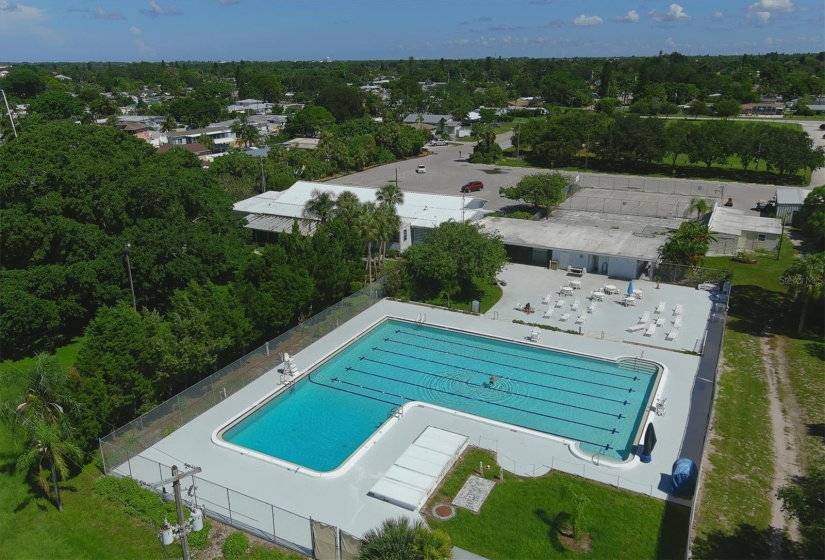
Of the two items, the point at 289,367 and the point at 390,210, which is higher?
the point at 390,210

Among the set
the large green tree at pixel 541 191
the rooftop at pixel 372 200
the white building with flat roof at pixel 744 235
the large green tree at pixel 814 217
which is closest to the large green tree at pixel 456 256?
the rooftop at pixel 372 200

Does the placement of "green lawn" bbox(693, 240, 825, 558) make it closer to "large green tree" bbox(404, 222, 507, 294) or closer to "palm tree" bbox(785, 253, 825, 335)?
"palm tree" bbox(785, 253, 825, 335)

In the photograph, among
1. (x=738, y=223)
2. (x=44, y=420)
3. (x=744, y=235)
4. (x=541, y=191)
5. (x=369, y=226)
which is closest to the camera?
(x=44, y=420)

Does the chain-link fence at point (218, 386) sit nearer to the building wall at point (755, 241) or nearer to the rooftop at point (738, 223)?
the rooftop at point (738, 223)

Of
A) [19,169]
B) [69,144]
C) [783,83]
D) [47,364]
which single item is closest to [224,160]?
[69,144]

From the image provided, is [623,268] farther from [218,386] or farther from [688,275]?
[218,386]

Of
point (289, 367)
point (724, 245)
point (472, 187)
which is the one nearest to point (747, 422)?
point (289, 367)

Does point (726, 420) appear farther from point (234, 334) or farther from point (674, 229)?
point (674, 229)
